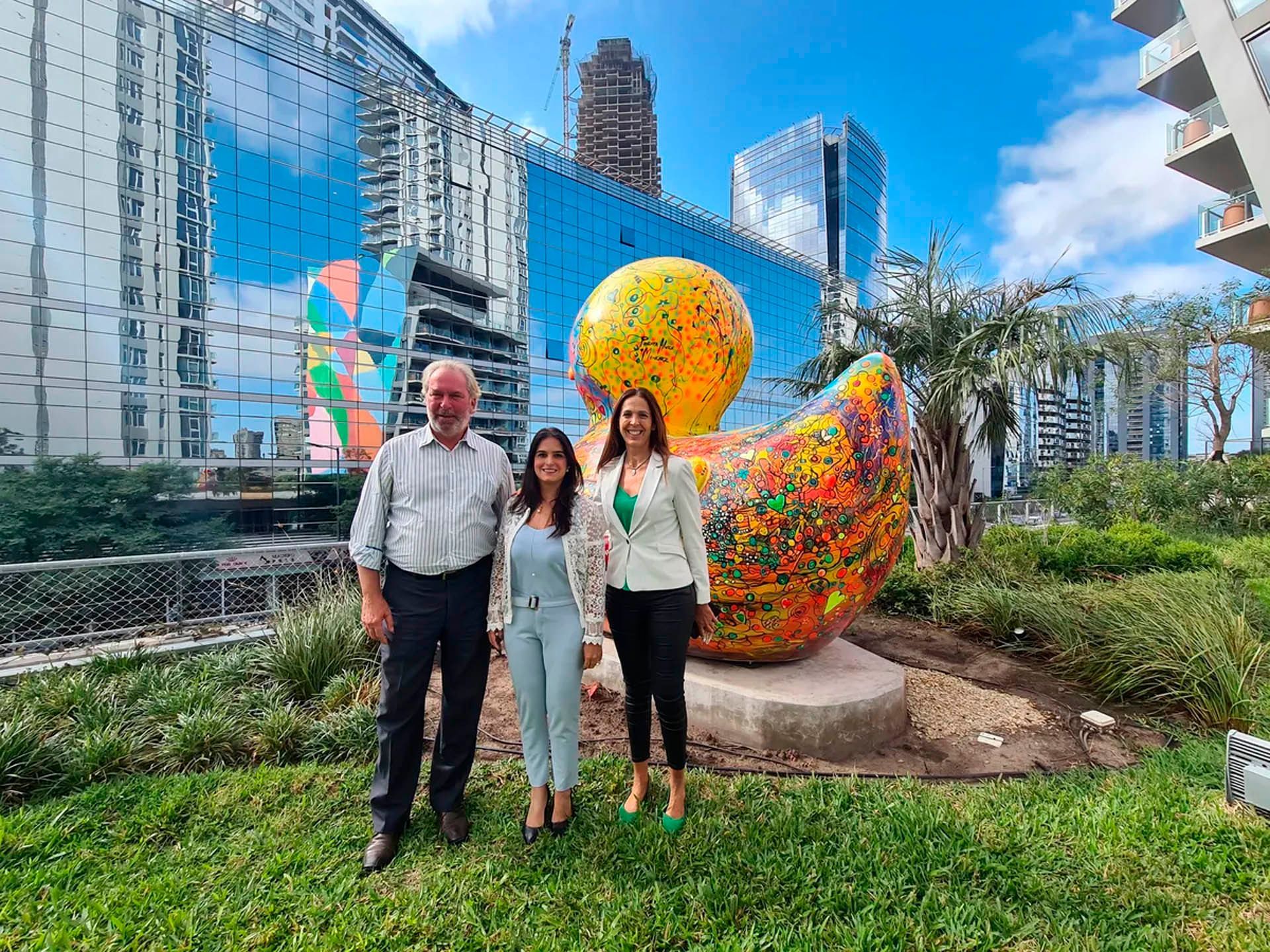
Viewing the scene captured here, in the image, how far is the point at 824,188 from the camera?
5312 centimetres

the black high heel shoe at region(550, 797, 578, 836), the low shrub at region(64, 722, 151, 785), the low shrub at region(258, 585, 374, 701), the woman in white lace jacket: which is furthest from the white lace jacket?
the low shrub at region(258, 585, 374, 701)

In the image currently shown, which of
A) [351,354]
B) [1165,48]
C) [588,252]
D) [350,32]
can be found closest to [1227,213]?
[1165,48]

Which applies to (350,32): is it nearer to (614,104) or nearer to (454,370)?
(614,104)

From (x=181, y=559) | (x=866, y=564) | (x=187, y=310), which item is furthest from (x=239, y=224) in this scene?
(x=866, y=564)

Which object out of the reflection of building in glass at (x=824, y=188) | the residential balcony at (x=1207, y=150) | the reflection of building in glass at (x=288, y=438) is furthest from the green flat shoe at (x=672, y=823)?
the reflection of building in glass at (x=824, y=188)

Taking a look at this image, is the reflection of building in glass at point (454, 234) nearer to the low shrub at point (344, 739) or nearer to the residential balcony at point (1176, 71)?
the low shrub at point (344, 739)

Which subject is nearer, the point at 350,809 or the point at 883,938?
the point at 883,938

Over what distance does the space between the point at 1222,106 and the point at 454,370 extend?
57.8 ft

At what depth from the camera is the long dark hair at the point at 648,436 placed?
2238mm

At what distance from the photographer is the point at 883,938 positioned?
5.54 ft

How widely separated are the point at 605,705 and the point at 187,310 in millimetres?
22102

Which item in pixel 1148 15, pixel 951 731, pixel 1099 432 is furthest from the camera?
pixel 1099 432

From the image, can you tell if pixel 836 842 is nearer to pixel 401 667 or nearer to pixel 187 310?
pixel 401 667

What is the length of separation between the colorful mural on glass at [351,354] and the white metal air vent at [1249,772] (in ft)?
74.5
